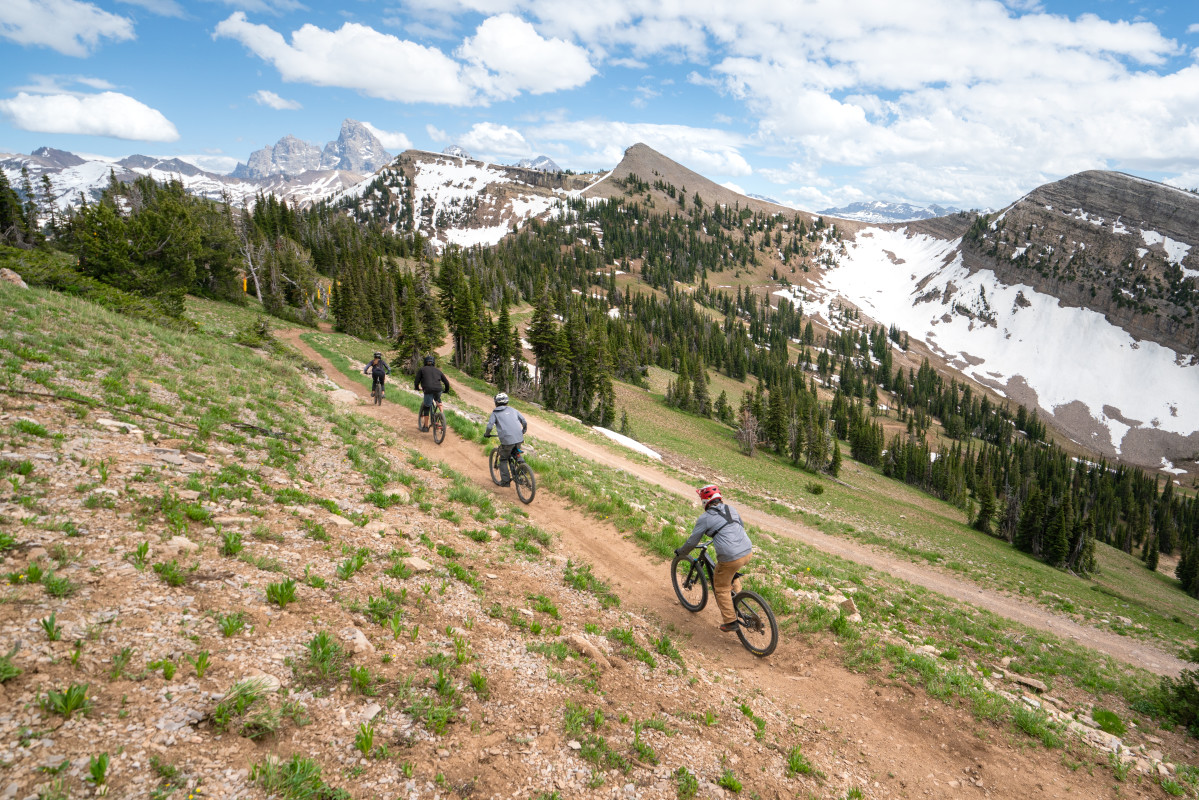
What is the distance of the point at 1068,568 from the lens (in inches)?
2205

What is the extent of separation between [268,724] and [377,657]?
1.58 metres

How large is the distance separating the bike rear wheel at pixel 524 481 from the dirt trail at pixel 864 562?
0.41 metres

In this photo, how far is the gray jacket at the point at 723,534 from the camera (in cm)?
910

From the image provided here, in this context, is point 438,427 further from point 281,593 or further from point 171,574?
point 171,574

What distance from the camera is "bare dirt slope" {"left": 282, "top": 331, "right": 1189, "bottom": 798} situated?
704 centimetres

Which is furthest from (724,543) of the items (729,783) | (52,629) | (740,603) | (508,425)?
(52,629)

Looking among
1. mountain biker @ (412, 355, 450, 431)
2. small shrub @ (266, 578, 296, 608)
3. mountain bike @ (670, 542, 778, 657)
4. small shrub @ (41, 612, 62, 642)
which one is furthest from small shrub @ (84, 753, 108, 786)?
mountain biker @ (412, 355, 450, 431)

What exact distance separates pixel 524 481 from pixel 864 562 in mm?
18914

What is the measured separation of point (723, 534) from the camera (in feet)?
30.0

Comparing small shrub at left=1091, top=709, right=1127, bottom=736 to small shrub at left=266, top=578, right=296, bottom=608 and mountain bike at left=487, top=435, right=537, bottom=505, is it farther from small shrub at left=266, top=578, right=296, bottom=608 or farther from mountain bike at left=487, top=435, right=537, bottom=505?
small shrub at left=266, top=578, right=296, bottom=608

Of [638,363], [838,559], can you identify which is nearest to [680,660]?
[838,559]

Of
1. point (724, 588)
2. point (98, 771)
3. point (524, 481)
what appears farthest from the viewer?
point (524, 481)

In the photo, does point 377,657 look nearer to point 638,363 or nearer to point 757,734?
point 757,734

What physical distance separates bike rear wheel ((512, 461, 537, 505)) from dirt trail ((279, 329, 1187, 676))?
0.41 m
